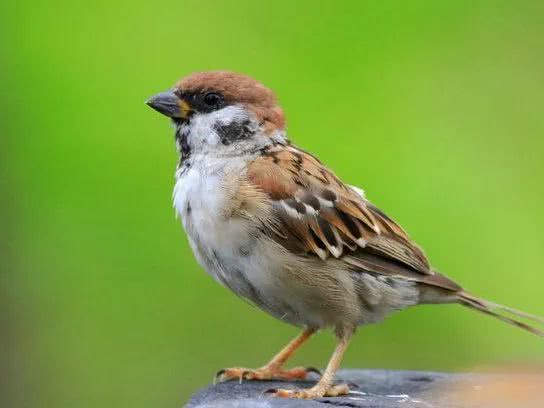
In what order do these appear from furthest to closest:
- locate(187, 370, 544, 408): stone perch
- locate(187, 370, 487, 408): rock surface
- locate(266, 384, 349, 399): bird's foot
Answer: locate(266, 384, 349, 399): bird's foot → locate(187, 370, 487, 408): rock surface → locate(187, 370, 544, 408): stone perch

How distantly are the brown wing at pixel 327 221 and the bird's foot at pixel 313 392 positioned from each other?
0.44 m

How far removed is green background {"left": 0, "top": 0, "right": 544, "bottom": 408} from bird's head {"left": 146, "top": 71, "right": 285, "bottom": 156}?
6.92 ft

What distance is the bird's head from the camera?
203 inches

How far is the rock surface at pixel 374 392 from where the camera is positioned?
4594mm

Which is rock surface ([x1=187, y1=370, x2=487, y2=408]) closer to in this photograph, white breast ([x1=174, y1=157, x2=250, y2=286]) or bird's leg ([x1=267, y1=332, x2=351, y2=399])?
bird's leg ([x1=267, y1=332, x2=351, y2=399])

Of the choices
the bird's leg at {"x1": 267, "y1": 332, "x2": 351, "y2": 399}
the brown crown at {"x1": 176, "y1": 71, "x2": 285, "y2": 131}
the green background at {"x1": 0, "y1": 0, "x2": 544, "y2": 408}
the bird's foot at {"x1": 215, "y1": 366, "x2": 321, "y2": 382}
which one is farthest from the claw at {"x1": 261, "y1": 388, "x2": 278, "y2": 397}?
the green background at {"x1": 0, "y1": 0, "x2": 544, "y2": 408}

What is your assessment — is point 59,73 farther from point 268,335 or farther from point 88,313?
point 268,335

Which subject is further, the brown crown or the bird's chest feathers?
the brown crown

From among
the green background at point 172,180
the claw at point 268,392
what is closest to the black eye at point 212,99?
the claw at point 268,392

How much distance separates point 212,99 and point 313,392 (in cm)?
106

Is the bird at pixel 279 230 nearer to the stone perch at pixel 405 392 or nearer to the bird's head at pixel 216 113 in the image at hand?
the bird's head at pixel 216 113

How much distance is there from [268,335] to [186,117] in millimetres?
2299

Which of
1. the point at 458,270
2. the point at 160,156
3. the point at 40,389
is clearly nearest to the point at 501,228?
the point at 458,270

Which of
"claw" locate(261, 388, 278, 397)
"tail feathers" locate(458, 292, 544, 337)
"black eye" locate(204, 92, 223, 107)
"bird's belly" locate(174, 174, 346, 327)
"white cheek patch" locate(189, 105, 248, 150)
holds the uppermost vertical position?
"black eye" locate(204, 92, 223, 107)
